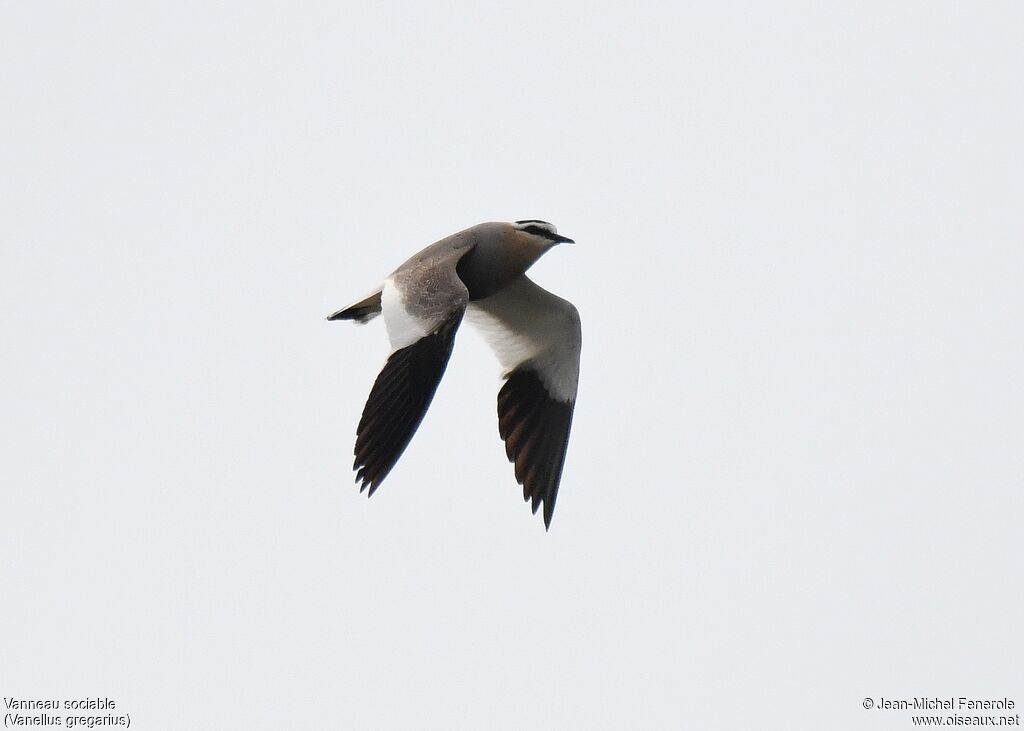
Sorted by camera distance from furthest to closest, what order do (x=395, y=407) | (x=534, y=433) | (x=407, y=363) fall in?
(x=534, y=433)
(x=407, y=363)
(x=395, y=407)

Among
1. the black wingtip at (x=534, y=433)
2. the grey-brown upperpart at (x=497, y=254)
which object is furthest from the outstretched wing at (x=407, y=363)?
the black wingtip at (x=534, y=433)

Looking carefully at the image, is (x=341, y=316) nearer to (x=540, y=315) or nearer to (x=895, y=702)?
(x=540, y=315)

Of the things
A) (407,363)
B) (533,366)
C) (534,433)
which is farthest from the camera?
(533,366)

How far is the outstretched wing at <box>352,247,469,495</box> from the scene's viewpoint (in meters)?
8.62

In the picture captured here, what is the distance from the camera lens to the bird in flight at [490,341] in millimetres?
8711

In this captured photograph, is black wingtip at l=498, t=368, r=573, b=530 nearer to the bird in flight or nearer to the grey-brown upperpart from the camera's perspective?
the bird in flight

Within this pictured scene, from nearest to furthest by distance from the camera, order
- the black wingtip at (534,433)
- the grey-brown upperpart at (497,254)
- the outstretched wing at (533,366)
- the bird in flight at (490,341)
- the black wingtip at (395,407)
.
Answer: the black wingtip at (395,407)
the bird in flight at (490,341)
the grey-brown upperpart at (497,254)
the black wingtip at (534,433)
the outstretched wing at (533,366)

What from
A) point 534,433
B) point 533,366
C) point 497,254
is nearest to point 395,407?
point 497,254

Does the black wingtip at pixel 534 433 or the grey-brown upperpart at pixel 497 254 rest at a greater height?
the grey-brown upperpart at pixel 497 254

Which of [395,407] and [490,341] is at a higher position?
[490,341]

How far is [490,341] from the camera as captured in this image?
38.3 feet

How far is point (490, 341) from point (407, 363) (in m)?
2.83

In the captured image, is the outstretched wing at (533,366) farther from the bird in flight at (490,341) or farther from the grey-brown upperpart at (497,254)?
the grey-brown upperpart at (497,254)

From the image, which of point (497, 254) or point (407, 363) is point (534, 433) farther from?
point (407, 363)
